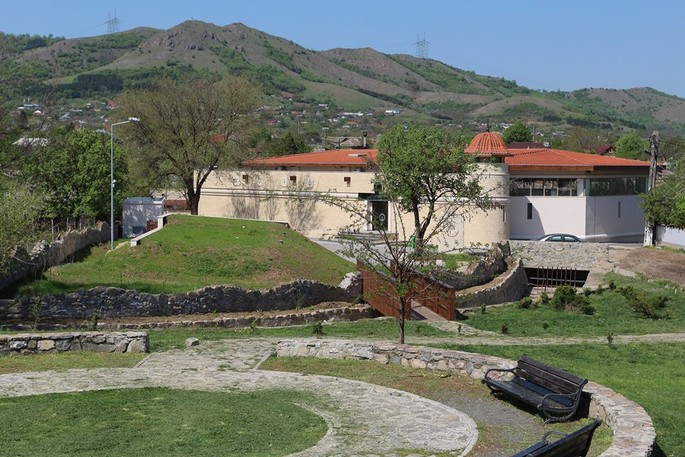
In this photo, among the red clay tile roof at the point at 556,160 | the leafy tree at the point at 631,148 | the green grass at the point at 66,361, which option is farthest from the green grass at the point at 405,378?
the leafy tree at the point at 631,148

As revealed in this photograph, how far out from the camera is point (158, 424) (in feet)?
47.8

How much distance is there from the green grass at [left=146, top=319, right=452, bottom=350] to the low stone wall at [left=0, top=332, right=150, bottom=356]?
882 mm

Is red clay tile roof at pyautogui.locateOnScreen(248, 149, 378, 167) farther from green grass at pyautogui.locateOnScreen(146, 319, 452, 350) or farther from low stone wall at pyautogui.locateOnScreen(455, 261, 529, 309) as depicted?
green grass at pyautogui.locateOnScreen(146, 319, 452, 350)

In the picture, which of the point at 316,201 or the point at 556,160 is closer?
the point at 556,160

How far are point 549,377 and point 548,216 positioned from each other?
134 feet

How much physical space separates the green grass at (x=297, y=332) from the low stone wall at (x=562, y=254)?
23.0 meters

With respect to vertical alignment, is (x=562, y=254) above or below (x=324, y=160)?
below

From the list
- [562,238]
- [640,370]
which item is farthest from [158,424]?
[562,238]

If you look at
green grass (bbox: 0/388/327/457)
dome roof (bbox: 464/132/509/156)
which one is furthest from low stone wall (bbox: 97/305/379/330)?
dome roof (bbox: 464/132/509/156)

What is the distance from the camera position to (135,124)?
61.7m

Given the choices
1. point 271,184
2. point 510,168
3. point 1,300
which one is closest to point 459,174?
point 510,168

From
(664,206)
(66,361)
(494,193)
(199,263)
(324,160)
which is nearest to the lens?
(66,361)

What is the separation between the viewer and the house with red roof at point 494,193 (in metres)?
52.7

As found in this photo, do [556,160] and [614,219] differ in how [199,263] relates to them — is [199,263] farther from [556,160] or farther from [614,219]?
[614,219]
